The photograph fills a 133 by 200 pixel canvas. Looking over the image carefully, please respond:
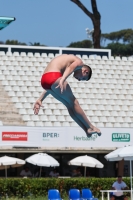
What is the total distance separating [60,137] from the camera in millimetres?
28734

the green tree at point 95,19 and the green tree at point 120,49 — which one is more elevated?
the green tree at point 120,49

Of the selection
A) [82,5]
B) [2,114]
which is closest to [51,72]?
[2,114]

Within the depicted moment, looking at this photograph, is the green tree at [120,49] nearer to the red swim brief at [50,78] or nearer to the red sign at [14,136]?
the red sign at [14,136]

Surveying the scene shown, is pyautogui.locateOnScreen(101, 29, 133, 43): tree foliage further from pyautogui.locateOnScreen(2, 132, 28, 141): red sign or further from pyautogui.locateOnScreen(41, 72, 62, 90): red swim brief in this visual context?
pyautogui.locateOnScreen(41, 72, 62, 90): red swim brief

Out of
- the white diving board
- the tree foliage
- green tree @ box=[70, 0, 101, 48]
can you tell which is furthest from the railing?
the tree foliage

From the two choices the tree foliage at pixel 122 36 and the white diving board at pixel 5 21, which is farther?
the tree foliage at pixel 122 36

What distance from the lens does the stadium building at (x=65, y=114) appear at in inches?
1120

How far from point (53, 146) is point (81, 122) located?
59.4 ft

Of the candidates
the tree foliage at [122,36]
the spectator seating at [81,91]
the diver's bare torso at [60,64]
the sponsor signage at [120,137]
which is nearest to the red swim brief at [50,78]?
the diver's bare torso at [60,64]

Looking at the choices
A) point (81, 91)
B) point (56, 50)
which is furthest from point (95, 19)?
point (81, 91)

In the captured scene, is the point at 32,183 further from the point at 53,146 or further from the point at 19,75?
the point at 19,75

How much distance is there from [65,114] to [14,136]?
4259 millimetres

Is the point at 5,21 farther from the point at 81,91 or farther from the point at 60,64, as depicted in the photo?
the point at 81,91

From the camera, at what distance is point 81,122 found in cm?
1070
